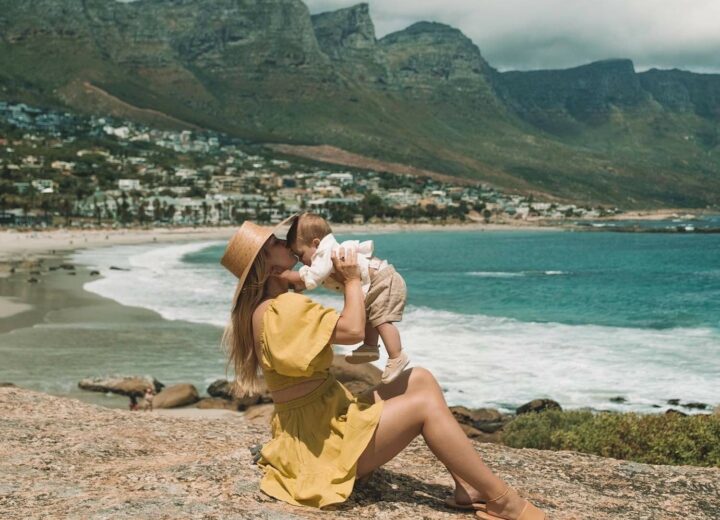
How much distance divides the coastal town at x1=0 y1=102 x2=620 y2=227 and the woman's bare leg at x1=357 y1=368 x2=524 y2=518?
109634mm

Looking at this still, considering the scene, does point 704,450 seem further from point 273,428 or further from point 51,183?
point 51,183

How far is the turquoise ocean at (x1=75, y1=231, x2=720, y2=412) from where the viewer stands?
18.5 m

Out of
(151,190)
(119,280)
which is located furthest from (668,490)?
(151,190)

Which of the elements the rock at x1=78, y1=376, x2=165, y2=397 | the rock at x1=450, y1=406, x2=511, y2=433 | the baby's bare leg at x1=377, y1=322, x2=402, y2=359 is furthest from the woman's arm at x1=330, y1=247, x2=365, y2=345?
the rock at x1=78, y1=376, x2=165, y2=397

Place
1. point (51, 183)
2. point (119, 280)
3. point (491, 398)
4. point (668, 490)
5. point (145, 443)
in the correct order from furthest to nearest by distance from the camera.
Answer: point (51, 183), point (119, 280), point (491, 398), point (145, 443), point (668, 490)

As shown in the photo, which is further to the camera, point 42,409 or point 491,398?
point 491,398

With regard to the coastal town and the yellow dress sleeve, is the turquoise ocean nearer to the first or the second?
the yellow dress sleeve

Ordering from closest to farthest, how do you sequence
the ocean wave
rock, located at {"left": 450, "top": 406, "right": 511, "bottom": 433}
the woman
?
1. the woman
2. rock, located at {"left": 450, "top": 406, "right": 511, "bottom": 433}
3. the ocean wave

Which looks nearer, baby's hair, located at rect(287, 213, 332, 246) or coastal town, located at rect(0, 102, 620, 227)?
baby's hair, located at rect(287, 213, 332, 246)

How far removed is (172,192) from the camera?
149 m

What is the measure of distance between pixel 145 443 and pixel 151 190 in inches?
5924

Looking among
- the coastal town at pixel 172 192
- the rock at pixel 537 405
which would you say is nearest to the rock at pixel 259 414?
the rock at pixel 537 405

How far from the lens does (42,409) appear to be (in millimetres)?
8352

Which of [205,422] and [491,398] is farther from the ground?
[205,422]
